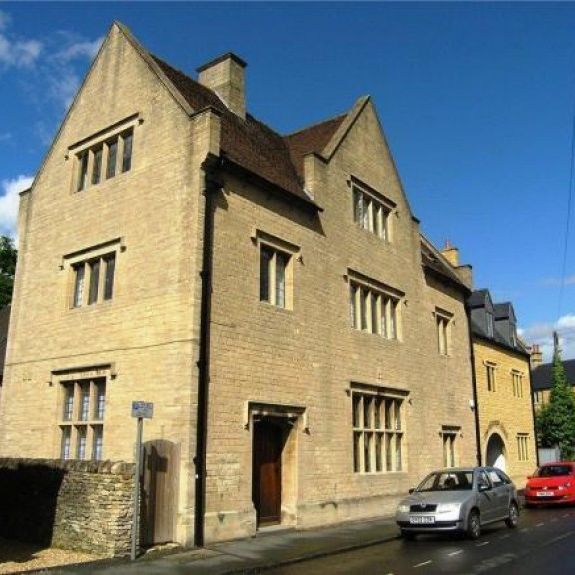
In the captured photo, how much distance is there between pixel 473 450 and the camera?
24.9m

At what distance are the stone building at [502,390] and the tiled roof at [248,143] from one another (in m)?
13.0

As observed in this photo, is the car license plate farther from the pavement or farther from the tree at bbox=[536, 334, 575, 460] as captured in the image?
the tree at bbox=[536, 334, 575, 460]

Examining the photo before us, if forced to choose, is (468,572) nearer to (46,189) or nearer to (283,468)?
(283,468)

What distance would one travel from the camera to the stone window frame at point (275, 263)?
15430mm

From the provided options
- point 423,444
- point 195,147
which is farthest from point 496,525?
point 195,147

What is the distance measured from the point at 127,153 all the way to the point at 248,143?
323 centimetres

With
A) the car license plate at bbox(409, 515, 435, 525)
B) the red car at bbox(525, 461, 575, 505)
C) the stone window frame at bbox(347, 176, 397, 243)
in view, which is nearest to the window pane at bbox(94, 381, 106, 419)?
the car license plate at bbox(409, 515, 435, 525)

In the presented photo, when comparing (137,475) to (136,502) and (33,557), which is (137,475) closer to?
(136,502)

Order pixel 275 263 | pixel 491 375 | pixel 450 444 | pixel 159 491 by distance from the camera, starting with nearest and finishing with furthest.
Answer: pixel 159 491 < pixel 275 263 < pixel 450 444 < pixel 491 375

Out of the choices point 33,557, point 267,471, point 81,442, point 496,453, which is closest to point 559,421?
point 496,453

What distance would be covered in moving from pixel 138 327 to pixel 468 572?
8.39 m

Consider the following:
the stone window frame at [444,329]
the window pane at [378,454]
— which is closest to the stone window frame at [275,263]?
the window pane at [378,454]

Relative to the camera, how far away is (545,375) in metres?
66.4

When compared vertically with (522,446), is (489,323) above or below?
above
